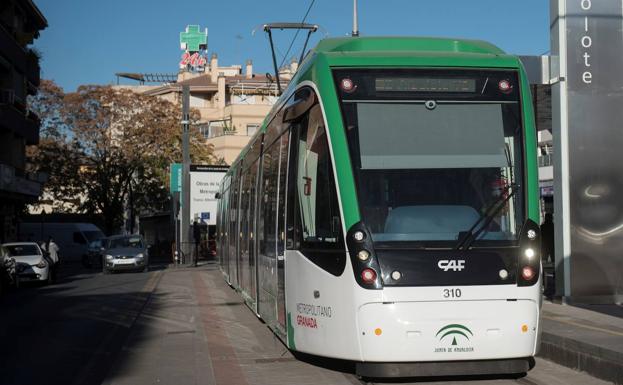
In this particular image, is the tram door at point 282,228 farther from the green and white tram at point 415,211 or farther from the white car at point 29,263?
the white car at point 29,263

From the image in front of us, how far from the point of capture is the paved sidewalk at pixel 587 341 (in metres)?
8.25

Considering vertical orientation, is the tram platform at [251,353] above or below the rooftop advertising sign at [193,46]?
below

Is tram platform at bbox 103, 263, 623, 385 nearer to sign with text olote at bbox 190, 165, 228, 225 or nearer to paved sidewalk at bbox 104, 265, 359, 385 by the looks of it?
paved sidewalk at bbox 104, 265, 359, 385

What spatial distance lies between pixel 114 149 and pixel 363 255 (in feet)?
147

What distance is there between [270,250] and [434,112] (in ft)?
10.6

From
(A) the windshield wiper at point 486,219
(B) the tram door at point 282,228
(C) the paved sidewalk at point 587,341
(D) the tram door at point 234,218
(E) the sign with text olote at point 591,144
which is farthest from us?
(D) the tram door at point 234,218

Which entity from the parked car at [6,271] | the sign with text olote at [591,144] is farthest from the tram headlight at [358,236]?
the parked car at [6,271]

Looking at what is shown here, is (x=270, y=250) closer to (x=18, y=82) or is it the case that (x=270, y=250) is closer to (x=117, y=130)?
(x=18, y=82)

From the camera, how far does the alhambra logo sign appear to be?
281 inches

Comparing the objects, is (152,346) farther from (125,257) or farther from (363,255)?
(125,257)

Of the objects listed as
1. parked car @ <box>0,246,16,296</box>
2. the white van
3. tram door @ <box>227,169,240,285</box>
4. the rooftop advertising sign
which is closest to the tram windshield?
tram door @ <box>227,169,240,285</box>

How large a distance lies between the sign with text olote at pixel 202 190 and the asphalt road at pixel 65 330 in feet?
49.6

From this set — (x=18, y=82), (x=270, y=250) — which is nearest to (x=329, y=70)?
(x=270, y=250)

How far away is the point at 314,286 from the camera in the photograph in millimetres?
7859
